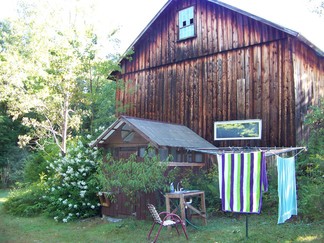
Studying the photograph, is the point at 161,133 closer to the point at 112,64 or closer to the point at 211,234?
the point at 211,234

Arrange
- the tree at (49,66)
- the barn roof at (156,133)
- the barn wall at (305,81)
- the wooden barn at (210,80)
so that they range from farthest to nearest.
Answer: the tree at (49,66)
the barn wall at (305,81)
the wooden barn at (210,80)
the barn roof at (156,133)

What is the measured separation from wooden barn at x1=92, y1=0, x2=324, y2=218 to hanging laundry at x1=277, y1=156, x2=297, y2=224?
10.1 feet

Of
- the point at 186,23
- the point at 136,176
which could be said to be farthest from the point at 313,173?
the point at 186,23

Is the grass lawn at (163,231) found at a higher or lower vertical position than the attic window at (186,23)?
lower

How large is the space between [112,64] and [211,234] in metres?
9.87

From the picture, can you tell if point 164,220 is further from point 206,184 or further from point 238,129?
point 238,129

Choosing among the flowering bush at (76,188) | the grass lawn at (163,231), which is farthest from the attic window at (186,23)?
the grass lawn at (163,231)

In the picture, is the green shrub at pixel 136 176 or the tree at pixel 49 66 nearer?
the green shrub at pixel 136 176

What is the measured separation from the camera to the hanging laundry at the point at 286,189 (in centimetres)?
852

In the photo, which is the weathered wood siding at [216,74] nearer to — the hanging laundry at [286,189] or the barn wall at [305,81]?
the barn wall at [305,81]

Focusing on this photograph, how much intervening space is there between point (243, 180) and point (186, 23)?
9.25 m

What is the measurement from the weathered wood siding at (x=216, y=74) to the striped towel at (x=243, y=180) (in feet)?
A: 15.4

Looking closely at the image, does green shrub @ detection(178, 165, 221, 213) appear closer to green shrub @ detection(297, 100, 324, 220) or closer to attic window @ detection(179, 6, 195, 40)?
green shrub @ detection(297, 100, 324, 220)

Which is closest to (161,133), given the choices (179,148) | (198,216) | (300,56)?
(179,148)
